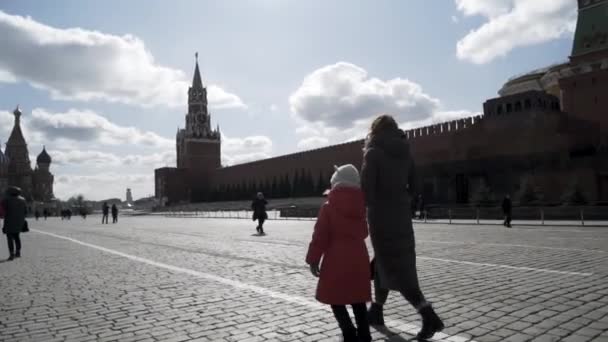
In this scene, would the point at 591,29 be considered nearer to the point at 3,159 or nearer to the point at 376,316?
the point at 376,316

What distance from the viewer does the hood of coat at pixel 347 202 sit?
10.1 feet

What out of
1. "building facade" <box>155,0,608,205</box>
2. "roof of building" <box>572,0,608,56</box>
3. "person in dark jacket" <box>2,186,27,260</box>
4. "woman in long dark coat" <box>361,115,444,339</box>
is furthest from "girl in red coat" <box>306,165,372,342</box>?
"roof of building" <box>572,0,608,56</box>

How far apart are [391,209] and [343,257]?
1.83ft

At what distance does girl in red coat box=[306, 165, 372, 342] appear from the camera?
303cm

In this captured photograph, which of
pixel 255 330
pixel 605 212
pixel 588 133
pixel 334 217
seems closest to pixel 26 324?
pixel 255 330

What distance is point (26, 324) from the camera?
13.3 feet

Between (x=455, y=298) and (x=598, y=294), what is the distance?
1358mm

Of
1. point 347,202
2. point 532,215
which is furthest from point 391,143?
Answer: point 532,215

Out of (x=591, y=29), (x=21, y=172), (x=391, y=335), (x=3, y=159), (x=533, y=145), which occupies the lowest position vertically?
(x=391, y=335)

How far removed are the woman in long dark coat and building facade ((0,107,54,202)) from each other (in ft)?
304

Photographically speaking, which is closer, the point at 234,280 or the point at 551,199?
the point at 234,280

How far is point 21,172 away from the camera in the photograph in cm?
8775

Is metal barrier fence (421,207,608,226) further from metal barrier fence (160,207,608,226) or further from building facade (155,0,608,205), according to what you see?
building facade (155,0,608,205)

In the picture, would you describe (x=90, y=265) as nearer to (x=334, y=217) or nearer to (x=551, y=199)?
(x=334, y=217)
